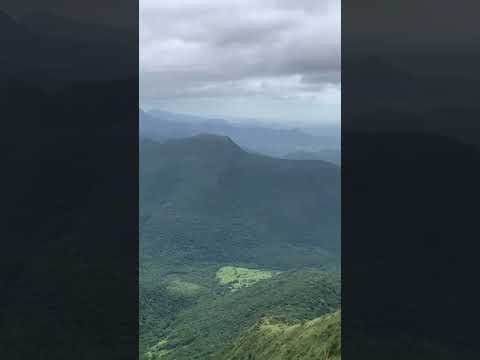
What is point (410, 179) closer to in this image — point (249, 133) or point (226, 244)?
point (226, 244)

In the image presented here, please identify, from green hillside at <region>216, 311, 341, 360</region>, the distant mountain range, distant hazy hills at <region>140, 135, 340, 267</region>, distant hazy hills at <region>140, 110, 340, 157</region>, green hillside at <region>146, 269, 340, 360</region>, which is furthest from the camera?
distant hazy hills at <region>140, 110, 340, 157</region>

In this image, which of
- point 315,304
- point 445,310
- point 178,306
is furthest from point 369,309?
point 178,306

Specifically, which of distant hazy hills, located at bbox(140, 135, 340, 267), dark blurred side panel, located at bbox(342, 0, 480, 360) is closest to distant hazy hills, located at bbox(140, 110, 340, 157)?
distant hazy hills, located at bbox(140, 135, 340, 267)

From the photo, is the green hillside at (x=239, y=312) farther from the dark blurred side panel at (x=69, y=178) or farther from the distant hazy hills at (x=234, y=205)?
the dark blurred side panel at (x=69, y=178)

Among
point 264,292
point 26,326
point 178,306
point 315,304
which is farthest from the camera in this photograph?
point 178,306

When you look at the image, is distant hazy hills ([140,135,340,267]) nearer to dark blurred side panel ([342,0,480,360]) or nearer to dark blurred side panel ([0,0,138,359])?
dark blurred side panel ([342,0,480,360])

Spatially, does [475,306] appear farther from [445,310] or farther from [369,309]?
[369,309]
